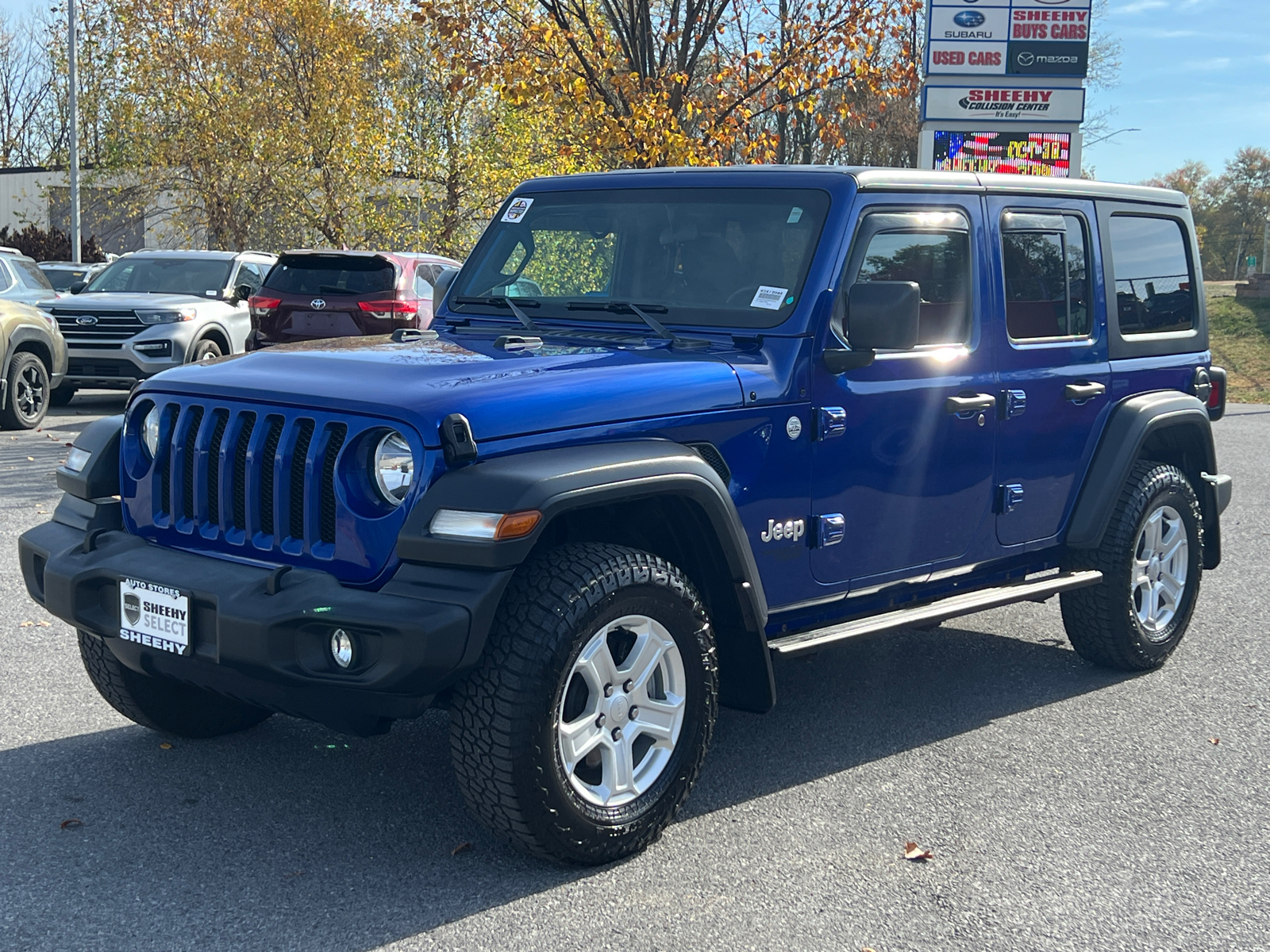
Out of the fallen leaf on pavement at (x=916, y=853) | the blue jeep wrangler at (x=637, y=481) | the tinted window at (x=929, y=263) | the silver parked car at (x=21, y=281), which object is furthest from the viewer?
the silver parked car at (x=21, y=281)

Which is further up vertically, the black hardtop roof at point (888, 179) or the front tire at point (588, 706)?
the black hardtop roof at point (888, 179)

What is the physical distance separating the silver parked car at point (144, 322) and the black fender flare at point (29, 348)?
1292 millimetres

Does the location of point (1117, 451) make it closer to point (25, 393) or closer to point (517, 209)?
point (517, 209)

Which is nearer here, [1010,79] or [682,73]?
[682,73]

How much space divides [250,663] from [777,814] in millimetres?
1705

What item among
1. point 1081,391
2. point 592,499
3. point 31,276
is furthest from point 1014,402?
point 31,276

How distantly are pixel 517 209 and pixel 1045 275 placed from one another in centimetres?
211

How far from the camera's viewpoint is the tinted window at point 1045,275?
5.31m

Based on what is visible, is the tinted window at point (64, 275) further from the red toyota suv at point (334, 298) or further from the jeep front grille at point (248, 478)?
the jeep front grille at point (248, 478)

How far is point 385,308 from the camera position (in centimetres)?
1448

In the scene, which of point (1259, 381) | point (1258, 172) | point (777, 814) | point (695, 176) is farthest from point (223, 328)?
point (1258, 172)

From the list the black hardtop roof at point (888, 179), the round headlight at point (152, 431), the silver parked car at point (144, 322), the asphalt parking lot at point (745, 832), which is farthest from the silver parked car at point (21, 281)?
the round headlight at point (152, 431)

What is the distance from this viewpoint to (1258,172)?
78625 mm

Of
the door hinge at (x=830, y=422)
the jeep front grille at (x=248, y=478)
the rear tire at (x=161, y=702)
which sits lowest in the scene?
the rear tire at (x=161, y=702)
